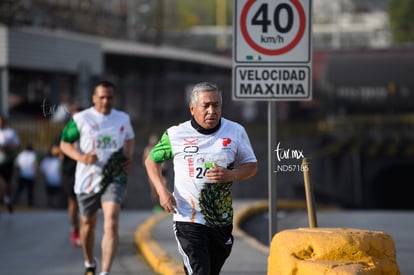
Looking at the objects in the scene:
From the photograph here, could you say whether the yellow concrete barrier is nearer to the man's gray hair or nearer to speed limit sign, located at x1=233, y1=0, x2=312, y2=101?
the man's gray hair

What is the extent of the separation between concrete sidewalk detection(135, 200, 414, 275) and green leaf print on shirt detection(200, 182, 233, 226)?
3371mm

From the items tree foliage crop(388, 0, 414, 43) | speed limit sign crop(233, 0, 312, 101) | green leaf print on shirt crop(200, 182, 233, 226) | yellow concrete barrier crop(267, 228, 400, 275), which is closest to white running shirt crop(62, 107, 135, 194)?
speed limit sign crop(233, 0, 312, 101)

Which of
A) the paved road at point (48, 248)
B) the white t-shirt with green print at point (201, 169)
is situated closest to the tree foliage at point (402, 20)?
the paved road at point (48, 248)

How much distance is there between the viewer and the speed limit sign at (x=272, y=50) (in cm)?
910

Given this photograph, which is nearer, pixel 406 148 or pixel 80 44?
pixel 80 44

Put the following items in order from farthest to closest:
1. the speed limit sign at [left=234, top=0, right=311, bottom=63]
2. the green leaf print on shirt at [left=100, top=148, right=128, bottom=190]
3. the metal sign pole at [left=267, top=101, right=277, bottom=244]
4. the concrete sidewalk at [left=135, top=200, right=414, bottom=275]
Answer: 1. the concrete sidewalk at [left=135, top=200, right=414, bottom=275]
2. the green leaf print on shirt at [left=100, top=148, right=128, bottom=190]
3. the speed limit sign at [left=234, top=0, right=311, bottom=63]
4. the metal sign pole at [left=267, top=101, right=277, bottom=244]

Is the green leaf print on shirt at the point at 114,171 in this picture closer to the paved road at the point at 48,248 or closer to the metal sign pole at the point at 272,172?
the paved road at the point at 48,248

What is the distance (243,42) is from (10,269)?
482cm

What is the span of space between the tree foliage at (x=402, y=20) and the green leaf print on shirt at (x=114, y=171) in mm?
74957

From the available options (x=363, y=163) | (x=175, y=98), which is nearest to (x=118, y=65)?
(x=175, y=98)

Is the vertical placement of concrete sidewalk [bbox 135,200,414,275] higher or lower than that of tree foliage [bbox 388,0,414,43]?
lower

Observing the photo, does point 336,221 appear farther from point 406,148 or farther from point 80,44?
point 406,148

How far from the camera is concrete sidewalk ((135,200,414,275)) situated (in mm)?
11758

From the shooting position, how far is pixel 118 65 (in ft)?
192
